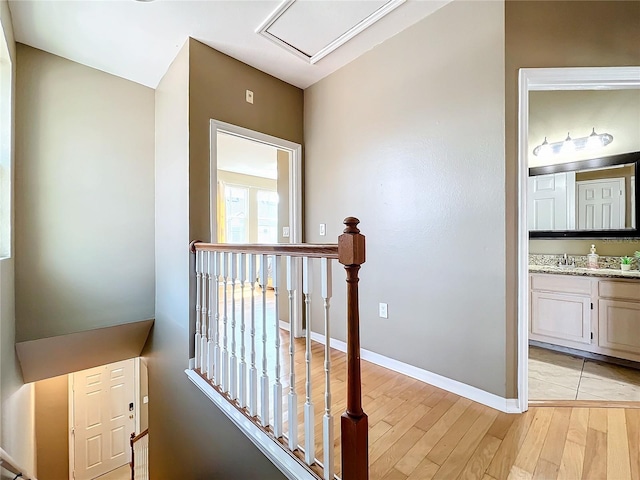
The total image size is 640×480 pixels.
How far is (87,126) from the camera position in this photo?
2.63m

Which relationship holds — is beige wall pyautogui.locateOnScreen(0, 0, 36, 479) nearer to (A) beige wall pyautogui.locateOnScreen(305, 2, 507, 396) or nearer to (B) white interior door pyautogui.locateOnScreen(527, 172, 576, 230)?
(A) beige wall pyautogui.locateOnScreen(305, 2, 507, 396)

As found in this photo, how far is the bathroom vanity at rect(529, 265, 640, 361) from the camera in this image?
232cm

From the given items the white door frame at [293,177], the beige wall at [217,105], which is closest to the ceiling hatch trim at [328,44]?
the beige wall at [217,105]

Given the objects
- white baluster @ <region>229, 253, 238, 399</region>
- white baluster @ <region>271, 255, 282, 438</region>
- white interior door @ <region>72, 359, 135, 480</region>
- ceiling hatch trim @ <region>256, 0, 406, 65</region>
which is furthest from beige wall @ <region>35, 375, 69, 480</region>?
ceiling hatch trim @ <region>256, 0, 406, 65</region>

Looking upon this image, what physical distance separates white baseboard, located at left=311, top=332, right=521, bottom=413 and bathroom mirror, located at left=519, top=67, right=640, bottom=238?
56.0 inches

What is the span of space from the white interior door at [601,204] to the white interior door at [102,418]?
21.0 ft

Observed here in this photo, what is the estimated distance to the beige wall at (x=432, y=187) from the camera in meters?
1.76

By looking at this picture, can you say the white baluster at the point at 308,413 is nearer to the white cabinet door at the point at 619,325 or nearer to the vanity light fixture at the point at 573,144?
the white cabinet door at the point at 619,325

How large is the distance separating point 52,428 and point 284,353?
380 centimetres

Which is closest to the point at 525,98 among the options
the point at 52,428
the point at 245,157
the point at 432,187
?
the point at 432,187

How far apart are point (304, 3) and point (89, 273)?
9.44 ft

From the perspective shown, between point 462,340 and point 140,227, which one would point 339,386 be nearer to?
point 462,340

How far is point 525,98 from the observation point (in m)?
1.73

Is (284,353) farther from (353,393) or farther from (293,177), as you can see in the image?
(293,177)
